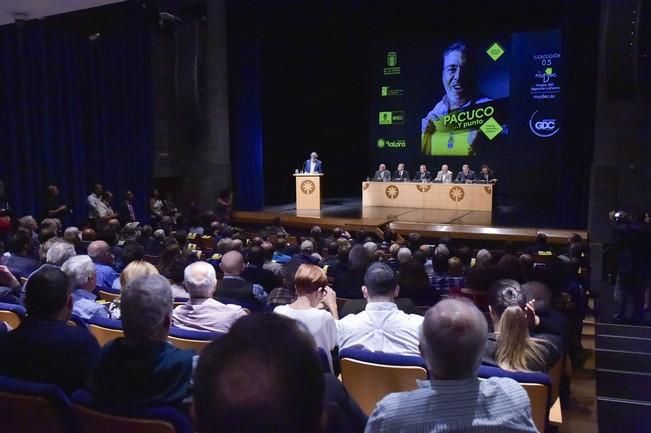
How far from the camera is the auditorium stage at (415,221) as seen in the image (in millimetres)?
9117

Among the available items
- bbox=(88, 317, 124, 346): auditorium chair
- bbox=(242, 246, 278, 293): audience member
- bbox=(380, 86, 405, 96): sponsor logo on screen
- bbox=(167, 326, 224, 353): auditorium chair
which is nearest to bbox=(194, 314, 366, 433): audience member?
bbox=(167, 326, 224, 353): auditorium chair

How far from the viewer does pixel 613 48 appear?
7.64 m

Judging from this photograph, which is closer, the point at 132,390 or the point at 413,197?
the point at 132,390

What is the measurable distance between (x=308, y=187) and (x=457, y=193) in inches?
122

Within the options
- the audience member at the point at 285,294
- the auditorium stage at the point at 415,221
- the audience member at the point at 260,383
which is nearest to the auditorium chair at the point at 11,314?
the audience member at the point at 285,294

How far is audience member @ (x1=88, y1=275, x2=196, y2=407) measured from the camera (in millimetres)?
1774

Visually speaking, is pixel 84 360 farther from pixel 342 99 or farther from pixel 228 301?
pixel 342 99

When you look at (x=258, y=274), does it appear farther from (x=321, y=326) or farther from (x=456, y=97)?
(x=456, y=97)

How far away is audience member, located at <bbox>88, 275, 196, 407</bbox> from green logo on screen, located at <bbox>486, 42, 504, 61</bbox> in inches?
508

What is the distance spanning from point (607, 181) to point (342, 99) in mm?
7480

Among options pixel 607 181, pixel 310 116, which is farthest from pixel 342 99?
pixel 607 181

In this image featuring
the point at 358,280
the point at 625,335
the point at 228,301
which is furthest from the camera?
the point at 625,335

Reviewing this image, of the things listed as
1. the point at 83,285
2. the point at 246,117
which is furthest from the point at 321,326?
the point at 246,117

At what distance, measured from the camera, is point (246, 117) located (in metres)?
Answer: 12.4
